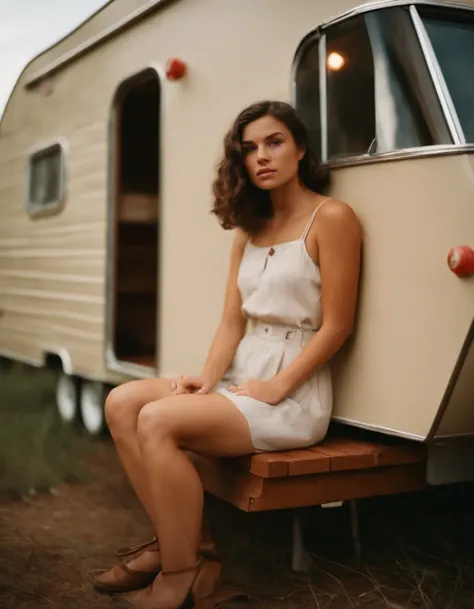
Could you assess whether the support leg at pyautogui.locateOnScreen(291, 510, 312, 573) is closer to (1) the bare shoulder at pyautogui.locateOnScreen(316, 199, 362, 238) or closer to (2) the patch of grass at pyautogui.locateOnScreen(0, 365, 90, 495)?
(1) the bare shoulder at pyautogui.locateOnScreen(316, 199, 362, 238)

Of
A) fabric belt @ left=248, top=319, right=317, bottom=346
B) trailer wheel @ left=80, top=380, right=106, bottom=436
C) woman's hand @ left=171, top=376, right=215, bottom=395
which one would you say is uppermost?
fabric belt @ left=248, top=319, right=317, bottom=346

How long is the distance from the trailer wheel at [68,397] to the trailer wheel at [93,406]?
15 centimetres

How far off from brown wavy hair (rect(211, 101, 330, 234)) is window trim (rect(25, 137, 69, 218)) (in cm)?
220

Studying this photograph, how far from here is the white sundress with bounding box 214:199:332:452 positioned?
245 cm

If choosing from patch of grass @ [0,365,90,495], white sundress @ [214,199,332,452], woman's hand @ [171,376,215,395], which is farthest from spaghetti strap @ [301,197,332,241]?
patch of grass @ [0,365,90,495]

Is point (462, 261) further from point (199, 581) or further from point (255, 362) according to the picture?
→ point (199, 581)

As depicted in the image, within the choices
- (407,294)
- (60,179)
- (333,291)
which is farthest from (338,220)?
(60,179)

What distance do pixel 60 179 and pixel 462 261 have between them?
10.7 ft

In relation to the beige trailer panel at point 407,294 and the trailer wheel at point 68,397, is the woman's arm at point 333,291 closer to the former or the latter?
the beige trailer panel at point 407,294

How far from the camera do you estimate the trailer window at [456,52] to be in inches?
94.0

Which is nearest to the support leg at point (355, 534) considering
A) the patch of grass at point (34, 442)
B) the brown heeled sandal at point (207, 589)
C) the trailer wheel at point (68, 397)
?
the brown heeled sandal at point (207, 589)

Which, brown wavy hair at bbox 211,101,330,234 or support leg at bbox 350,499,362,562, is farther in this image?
support leg at bbox 350,499,362,562

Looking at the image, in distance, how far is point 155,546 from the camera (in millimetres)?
2570

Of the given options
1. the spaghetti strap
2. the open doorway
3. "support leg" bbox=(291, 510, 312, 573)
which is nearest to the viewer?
the spaghetti strap
